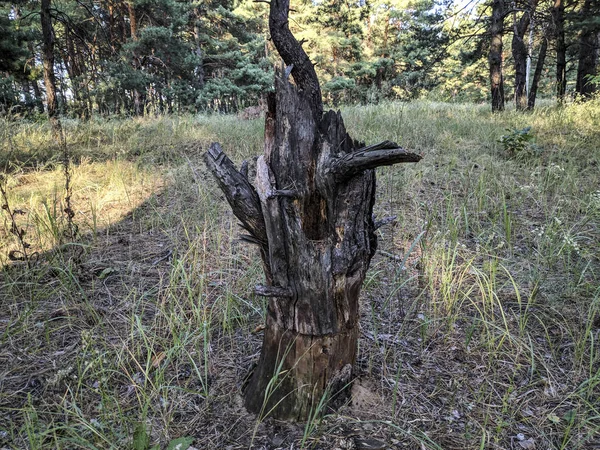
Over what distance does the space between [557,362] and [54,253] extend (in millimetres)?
3669

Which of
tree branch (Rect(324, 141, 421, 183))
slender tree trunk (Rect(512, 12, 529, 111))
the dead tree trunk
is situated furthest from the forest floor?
slender tree trunk (Rect(512, 12, 529, 111))

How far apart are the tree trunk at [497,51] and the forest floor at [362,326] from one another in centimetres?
481

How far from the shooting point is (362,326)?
2303 mm

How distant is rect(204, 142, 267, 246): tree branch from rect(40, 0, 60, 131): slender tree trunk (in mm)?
5434

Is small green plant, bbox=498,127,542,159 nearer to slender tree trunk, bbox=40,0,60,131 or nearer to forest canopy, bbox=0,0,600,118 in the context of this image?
forest canopy, bbox=0,0,600,118

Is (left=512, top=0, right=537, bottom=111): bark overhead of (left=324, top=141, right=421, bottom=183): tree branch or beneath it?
overhead

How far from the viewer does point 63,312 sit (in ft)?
7.75

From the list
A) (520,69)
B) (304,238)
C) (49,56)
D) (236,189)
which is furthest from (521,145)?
(49,56)

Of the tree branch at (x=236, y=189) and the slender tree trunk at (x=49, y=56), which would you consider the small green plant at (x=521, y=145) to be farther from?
the slender tree trunk at (x=49, y=56)

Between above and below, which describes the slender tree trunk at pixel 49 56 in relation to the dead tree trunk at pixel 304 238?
above

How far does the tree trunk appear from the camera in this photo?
323 inches

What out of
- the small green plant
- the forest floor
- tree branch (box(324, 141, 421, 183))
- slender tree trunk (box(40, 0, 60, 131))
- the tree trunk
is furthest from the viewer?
the tree trunk

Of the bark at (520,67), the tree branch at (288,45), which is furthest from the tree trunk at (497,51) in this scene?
the tree branch at (288,45)

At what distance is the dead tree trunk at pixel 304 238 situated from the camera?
55.2 inches
